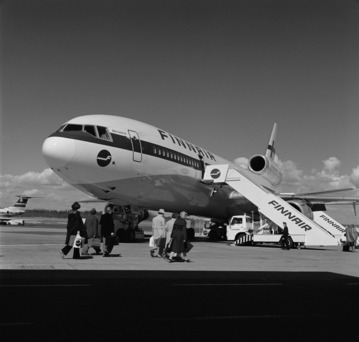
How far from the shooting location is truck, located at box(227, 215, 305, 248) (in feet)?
75.8

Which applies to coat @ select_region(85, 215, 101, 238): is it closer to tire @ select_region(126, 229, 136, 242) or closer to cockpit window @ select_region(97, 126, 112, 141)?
cockpit window @ select_region(97, 126, 112, 141)

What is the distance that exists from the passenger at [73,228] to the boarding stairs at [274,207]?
12.0m

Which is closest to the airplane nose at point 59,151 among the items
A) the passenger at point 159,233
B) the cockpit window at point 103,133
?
the cockpit window at point 103,133

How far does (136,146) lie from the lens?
68.7 feet

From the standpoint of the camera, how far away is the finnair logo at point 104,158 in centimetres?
1936

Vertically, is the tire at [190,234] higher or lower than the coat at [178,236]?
higher

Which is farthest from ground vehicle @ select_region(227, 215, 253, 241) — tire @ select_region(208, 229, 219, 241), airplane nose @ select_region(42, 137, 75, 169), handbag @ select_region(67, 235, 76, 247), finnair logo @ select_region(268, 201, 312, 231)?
handbag @ select_region(67, 235, 76, 247)

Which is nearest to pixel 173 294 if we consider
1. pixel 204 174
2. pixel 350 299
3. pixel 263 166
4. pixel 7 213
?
pixel 350 299

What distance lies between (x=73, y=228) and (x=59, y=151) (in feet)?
17.5

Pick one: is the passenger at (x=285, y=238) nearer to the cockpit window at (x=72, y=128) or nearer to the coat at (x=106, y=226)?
the coat at (x=106, y=226)

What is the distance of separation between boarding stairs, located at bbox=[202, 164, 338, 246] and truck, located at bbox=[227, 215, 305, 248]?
0.39 metres

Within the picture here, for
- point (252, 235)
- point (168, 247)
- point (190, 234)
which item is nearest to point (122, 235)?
point (252, 235)

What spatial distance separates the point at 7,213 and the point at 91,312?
7038 centimetres

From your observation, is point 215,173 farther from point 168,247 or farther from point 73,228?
point 73,228
